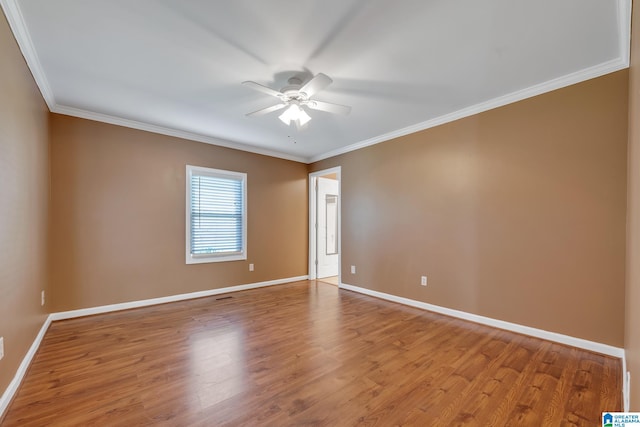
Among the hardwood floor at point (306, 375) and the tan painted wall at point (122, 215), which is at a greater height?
the tan painted wall at point (122, 215)

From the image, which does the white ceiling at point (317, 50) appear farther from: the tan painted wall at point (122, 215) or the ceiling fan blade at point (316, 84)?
the tan painted wall at point (122, 215)

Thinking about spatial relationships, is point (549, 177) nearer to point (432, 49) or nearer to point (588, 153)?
point (588, 153)

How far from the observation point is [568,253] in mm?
2547

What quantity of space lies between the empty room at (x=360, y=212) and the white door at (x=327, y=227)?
1.31m

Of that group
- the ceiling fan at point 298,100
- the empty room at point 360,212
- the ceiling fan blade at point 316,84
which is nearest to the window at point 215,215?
the empty room at point 360,212

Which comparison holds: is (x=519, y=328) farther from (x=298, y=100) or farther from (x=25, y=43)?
(x=25, y=43)

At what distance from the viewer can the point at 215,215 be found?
4.50 metres

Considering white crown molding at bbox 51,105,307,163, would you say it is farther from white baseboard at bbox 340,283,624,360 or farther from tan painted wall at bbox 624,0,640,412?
tan painted wall at bbox 624,0,640,412

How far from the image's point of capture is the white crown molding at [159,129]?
3318 millimetres

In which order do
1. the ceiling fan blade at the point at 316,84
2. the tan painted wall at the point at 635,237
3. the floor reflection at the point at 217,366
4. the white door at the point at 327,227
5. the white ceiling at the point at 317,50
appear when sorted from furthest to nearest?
the white door at the point at 327,227 → the ceiling fan blade at the point at 316,84 → the floor reflection at the point at 217,366 → the white ceiling at the point at 317,50 → the tan painted wall at the point at 635,237

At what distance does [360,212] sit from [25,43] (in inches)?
161

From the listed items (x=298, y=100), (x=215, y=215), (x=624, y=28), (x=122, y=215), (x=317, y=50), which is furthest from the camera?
(x=215, y=215)

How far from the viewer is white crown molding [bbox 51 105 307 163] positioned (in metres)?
3.32

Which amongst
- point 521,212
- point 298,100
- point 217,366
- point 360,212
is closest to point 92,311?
point 217,366
